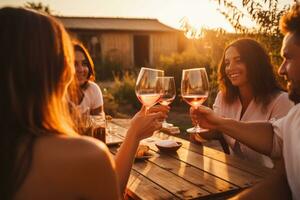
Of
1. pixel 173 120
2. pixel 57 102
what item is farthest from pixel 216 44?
pixel 57 102

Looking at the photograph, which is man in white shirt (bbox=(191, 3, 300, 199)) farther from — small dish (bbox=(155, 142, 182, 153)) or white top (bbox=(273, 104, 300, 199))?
small dish (bbox=(155, 142, 182, 153))

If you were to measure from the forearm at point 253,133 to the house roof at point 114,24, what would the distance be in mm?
23849

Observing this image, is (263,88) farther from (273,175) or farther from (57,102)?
(57,102)

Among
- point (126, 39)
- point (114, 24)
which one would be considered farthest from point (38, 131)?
point (114, 24)

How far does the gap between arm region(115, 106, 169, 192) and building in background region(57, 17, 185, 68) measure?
902 inches

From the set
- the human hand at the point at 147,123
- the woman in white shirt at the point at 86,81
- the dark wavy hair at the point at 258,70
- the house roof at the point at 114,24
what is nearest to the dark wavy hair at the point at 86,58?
the woman in white shirt at the point at 86,81

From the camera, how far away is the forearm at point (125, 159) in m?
1.86

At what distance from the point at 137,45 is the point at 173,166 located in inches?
1027

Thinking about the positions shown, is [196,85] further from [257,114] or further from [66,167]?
[66,167]

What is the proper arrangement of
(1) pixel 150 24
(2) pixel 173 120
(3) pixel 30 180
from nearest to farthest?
(3) pixel 30 180 → (2) pixel 173 120 → (1) pixel 150 24

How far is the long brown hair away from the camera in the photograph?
3.61ft

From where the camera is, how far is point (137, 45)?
92.0 ft

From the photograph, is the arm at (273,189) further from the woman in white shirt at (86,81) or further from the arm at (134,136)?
the woman in white shirt at (86,81)

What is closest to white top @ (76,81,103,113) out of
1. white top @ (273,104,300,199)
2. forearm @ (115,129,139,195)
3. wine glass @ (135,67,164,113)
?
wine glass @ (135,67,164,113)
